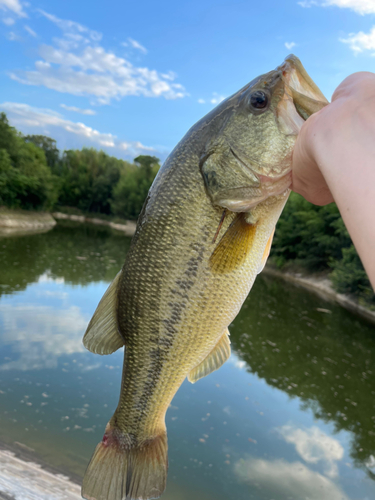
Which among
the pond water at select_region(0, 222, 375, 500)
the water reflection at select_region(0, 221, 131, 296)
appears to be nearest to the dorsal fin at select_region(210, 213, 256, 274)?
the pond water at select_region(0, 222, 375, 500)

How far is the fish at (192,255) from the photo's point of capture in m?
1.69

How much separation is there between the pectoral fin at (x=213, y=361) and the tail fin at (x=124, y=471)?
0.43 meters

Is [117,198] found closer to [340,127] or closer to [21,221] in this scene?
[21,221]

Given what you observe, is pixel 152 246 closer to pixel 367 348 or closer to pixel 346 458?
pixel 346 458

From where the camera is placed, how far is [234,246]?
5.69 ft

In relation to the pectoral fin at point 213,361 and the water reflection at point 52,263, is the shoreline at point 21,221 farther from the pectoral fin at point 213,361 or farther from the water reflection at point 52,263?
the pectoral fin at point 213,361

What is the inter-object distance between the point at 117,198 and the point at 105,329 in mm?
74087

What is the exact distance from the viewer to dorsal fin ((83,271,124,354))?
6.53 ft

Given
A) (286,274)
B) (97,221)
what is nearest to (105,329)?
(286,274)

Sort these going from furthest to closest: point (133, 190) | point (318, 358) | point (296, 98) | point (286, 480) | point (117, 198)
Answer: point (117, 198) → point (133, 190) → point (318, 358) → point (286, 480) → point (296, 98)

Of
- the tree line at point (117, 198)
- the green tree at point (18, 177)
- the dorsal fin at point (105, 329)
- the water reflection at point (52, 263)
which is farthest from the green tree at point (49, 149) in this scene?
the dorsal fin at point (105, 329)

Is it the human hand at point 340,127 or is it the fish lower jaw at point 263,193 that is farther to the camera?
the fish lower jaw at point 263,193

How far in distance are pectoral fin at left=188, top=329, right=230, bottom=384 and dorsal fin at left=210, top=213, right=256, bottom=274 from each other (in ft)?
1.67

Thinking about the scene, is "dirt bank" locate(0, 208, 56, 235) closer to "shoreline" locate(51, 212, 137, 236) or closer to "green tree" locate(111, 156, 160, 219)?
"shoreline" locate(51, 212, 137, 236)
